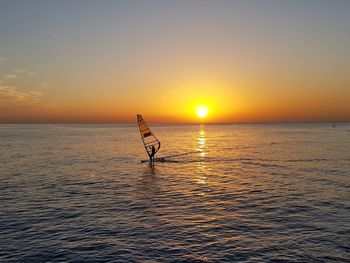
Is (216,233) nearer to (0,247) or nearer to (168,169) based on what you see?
(0,247)

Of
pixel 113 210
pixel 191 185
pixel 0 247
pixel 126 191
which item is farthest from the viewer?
pixel 191 185

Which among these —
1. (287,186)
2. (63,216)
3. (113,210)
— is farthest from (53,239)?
(287,186)

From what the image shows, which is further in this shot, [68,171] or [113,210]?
[68,171]

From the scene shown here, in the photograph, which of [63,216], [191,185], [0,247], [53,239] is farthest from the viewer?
[191,185]

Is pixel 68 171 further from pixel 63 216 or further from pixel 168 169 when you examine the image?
pixel 63 216

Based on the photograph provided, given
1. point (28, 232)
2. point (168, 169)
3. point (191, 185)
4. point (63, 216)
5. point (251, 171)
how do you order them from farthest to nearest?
point (168, 169) → point (251, 171) → point (191, 185) → point (63, 216) → point (28, 232)

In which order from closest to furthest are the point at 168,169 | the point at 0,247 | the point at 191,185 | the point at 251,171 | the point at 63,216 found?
the point at 0,247, the point at 63,216, the point at 191,185, the point at 251,171, the point at 168,169

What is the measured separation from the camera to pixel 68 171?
49.4m

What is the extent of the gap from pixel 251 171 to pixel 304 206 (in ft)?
69.0

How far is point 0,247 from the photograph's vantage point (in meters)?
18.7

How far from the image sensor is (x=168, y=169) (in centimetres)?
5266

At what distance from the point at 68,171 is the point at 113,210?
83.9 feet

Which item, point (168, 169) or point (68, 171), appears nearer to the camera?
point (68, 171)

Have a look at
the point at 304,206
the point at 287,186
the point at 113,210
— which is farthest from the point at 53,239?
the point at 287,186
